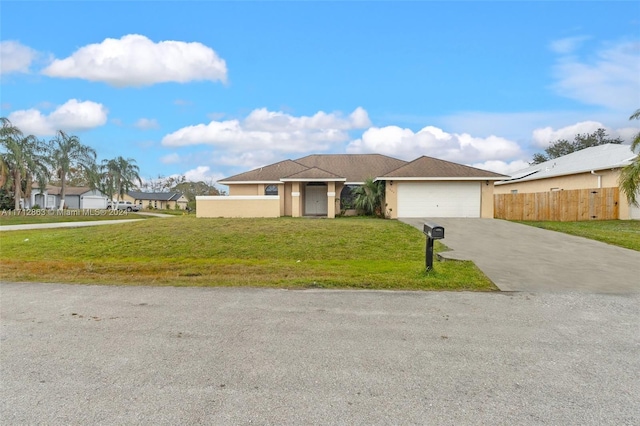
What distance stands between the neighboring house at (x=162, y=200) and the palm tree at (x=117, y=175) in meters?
14.9

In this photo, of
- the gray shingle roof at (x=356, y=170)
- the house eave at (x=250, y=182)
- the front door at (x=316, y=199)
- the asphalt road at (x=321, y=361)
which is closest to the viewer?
the asphalt road at (x=321, y=361)

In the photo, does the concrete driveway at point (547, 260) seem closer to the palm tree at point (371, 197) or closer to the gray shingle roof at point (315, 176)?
the palm tree at point (371, 197)

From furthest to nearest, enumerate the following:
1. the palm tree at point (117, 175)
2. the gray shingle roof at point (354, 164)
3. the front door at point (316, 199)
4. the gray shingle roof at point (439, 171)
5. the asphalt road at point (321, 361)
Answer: the palm tree at point (117, 175) < the gray shingle roof at point (354, 164) < the front door at point (316, 199) < the gray shingle roof at point (439, 171) < the asphalt road at point (321, 361)

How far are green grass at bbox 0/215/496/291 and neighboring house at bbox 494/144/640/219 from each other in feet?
44.9

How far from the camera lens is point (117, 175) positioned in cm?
5034

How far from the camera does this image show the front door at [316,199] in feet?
81.0

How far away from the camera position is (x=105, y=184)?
4978cm

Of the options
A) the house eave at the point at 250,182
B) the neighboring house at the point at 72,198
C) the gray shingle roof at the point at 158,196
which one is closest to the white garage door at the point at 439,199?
the house eave at the point at 250,182

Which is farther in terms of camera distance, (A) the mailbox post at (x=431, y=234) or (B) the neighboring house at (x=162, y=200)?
(B) the neighboring house at (x=162, y=200)

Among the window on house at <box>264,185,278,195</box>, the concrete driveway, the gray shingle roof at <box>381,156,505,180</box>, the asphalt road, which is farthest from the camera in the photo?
the window on house at <box>264,185,278,195</box>

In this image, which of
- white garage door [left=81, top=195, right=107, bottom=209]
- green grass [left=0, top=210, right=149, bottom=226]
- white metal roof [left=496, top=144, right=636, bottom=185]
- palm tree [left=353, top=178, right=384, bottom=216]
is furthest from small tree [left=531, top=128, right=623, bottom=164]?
white garage door [left=81, top=195, right=107, bottom=209]

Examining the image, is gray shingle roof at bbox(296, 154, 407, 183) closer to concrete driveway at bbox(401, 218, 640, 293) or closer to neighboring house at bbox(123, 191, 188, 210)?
concrete driveway at bbox(401, 218, 640, 293)

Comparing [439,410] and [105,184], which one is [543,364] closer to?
[439,410]

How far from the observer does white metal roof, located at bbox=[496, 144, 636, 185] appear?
20398mm
